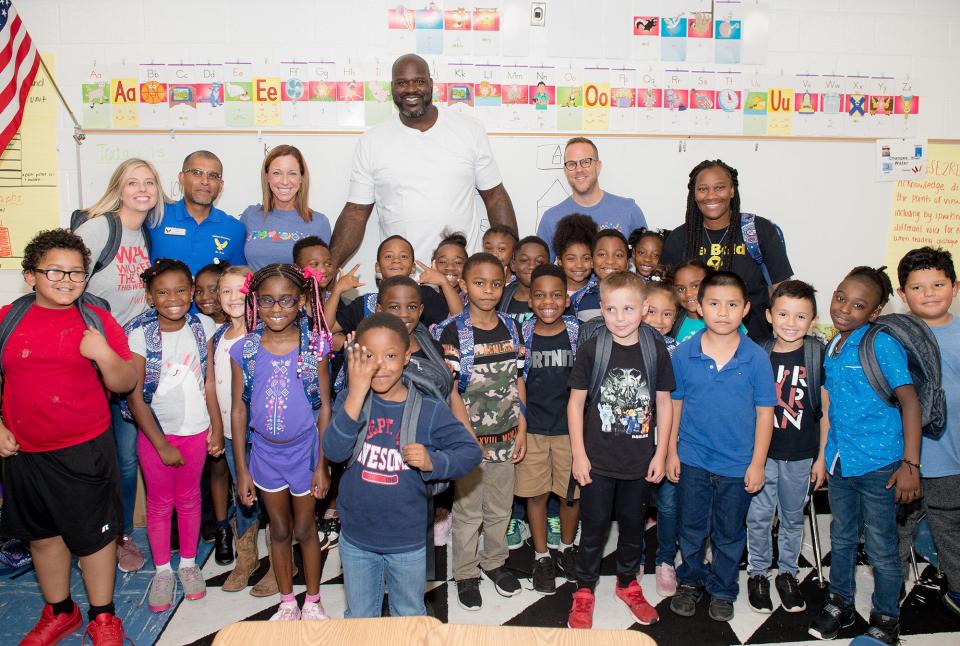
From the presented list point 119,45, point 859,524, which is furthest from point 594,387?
point 119,45

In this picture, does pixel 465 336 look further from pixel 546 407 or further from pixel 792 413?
pixel 792 413

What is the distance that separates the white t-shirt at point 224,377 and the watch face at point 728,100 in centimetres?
306

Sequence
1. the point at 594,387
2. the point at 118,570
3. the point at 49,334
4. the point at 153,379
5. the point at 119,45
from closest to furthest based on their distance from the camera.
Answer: the point at 49,334 → the point at 594,387 → the point at 153,379 → the point at 118,570 → the point at 119,45

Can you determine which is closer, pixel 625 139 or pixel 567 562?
pixel 567 562

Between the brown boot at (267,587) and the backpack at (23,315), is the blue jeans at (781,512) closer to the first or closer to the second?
the brown boot at (267,587)

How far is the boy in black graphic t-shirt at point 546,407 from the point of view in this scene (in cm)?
255

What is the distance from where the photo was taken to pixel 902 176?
13.4 ft

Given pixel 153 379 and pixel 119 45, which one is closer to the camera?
pixel 153 379

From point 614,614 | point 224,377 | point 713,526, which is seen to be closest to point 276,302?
point 224,377

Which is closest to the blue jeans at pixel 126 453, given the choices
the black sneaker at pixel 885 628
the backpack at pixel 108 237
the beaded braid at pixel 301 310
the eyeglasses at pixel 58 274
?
the backpack at pixel 108 237

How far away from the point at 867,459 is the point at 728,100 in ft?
7.93

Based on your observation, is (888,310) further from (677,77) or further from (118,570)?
(118,570)

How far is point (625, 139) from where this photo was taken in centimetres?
393

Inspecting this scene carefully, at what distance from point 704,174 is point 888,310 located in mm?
1920
